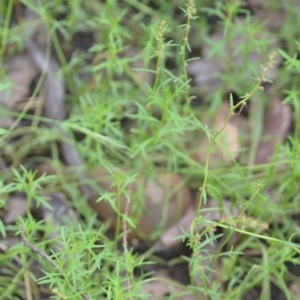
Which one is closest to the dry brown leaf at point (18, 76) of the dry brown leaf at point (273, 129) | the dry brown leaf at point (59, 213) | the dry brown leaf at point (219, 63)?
the dry brown leaf at point (59, 213)

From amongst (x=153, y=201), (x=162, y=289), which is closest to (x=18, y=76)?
(x=153, y=201)

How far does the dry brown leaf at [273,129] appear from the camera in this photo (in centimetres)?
215

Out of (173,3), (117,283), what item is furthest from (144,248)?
(173,3)

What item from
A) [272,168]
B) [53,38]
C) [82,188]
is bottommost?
[82,188]

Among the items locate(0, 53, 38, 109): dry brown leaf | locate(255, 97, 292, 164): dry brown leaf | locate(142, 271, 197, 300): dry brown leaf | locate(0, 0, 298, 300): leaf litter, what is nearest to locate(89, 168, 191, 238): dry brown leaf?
locate(0, 0, 298, 300): leaf litter

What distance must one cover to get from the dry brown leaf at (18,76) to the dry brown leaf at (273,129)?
0.90m

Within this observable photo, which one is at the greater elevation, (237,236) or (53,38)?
(53,38)

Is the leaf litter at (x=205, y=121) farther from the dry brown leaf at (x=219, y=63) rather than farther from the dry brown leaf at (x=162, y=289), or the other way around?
the dry brown leaf at (x=162, y=289)

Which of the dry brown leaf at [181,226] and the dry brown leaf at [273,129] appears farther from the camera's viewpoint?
the dry brown leaf at [273,129]

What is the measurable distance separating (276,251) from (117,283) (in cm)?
59

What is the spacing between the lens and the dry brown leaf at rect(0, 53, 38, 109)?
7.06ft

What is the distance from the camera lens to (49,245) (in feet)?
6.00

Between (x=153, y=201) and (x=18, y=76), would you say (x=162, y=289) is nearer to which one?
(x=153, y=201)

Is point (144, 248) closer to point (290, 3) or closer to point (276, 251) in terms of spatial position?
point (276, 251)
